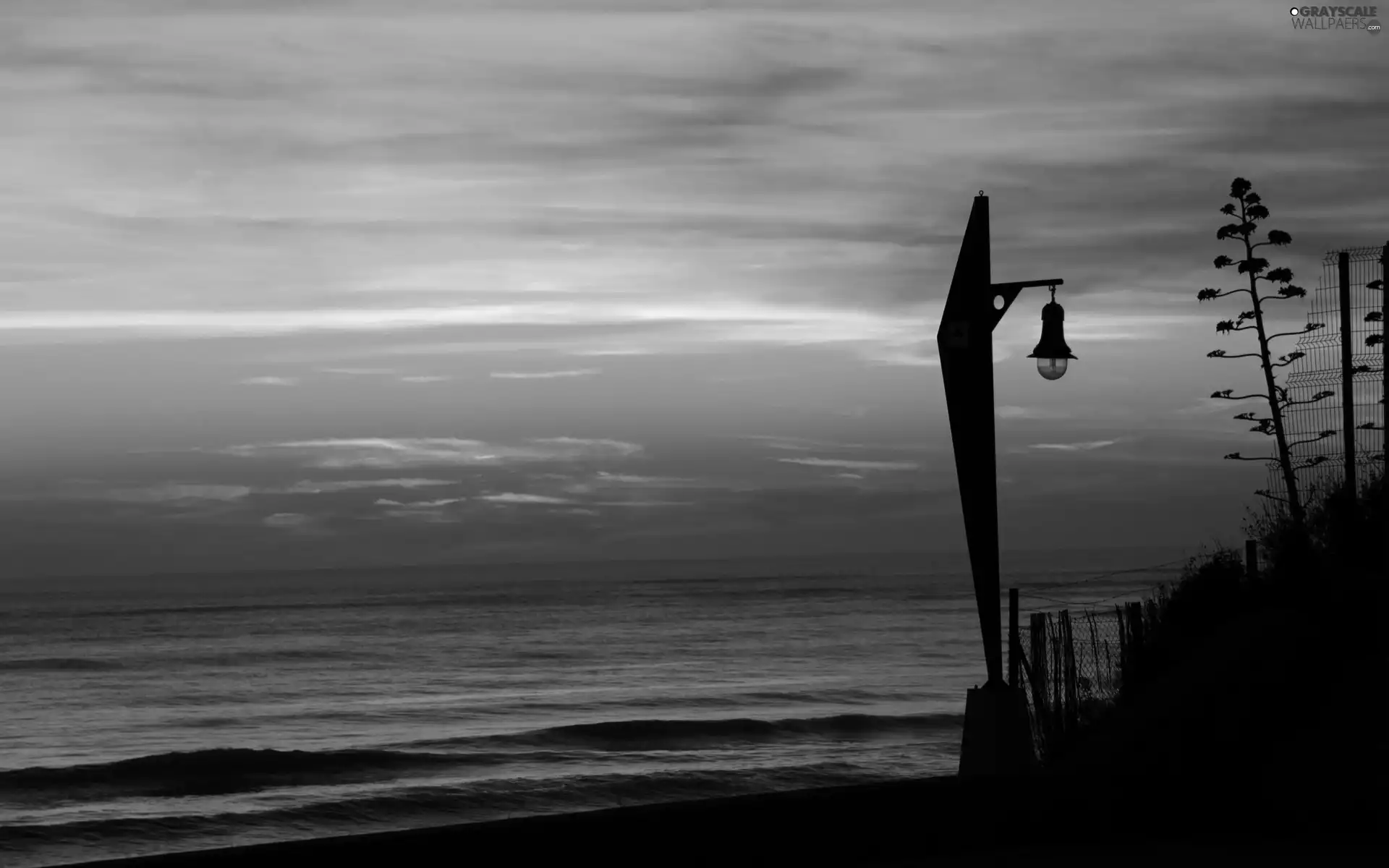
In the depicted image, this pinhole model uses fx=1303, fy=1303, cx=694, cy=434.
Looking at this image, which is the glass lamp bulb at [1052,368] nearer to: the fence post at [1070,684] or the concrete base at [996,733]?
the concrete base at [996,733]

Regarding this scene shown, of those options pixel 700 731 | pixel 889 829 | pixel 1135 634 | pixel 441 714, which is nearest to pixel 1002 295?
pixel 889 829

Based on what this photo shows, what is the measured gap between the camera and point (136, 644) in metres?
60.3

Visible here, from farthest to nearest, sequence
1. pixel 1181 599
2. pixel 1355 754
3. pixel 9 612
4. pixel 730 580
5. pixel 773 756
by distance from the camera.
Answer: pixel 730 580
pixel 9 612
pixel 773 756
pixel 1181 599
pixel 1355 754

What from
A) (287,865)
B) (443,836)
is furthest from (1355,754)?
(287,865)

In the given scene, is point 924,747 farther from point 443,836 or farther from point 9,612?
point 9,612

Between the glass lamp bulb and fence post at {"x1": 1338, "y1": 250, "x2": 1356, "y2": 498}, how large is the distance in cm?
650

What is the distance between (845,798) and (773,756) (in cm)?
1769

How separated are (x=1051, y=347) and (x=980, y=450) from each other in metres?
1.13

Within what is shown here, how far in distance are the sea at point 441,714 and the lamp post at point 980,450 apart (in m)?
10.1

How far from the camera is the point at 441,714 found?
3281cm

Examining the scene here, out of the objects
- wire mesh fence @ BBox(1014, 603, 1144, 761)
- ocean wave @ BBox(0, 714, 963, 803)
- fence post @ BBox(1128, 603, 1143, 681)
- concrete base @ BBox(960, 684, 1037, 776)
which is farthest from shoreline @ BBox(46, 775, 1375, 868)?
ocean wave @ BBox(0, 714, 963, 803)

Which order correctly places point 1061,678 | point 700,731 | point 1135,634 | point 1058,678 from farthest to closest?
point 700,731 → point 1061,678 → point 1058,678 → point 1135,634

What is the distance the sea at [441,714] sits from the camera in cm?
2000

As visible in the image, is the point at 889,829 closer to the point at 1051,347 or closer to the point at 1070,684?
the point at 1051,347
